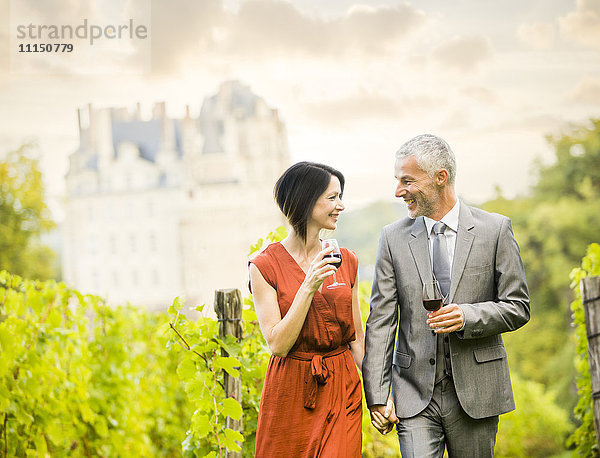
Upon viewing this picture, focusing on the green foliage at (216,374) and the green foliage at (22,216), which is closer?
the green foliage at (216,374)

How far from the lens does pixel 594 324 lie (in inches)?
99.7

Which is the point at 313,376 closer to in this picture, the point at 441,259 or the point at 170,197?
the point at 441,259

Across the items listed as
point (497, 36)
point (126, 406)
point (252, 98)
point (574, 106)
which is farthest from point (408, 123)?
point (126, 406)

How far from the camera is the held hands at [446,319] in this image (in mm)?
2020

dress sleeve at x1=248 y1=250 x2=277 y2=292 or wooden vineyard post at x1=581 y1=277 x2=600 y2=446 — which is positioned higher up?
dress sleeve at x1=248 y1=250 x2=277 y2=292

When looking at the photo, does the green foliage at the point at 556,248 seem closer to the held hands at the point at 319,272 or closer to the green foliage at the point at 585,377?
the green foliage at the point at 585,377

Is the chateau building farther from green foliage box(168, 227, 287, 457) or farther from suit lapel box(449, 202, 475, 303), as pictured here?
suit lapel box(449, 202, 475, 303)

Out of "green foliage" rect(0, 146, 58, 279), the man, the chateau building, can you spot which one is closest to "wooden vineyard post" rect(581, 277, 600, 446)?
the man

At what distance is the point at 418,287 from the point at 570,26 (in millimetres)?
19514

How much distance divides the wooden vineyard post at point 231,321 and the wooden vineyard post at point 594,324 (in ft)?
4.18

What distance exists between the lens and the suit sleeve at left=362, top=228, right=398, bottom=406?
7.27 feet

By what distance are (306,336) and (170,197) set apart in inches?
1264

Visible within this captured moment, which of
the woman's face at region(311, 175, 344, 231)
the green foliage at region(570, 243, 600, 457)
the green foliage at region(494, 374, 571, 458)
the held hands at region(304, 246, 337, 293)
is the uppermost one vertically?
the woman's face at region(311, 175, 344, 231)

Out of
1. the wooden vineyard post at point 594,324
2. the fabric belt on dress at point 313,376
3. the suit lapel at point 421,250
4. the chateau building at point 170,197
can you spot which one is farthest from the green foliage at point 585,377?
the chateau building at point 170,197
